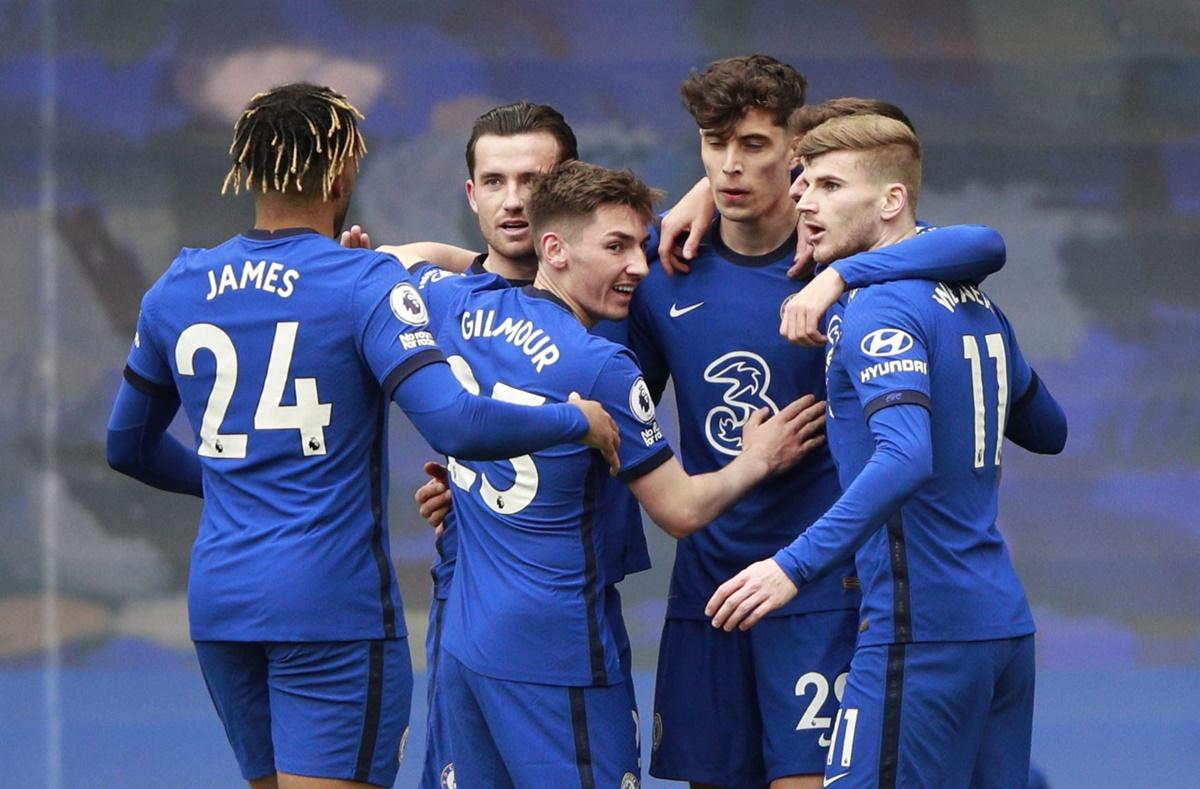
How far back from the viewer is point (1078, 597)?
6.83 metres

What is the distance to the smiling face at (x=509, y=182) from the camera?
4.11m

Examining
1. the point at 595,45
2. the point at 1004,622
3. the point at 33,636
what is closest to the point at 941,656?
the point at 1004,622

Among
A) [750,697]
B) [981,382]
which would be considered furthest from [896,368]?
[750,697]

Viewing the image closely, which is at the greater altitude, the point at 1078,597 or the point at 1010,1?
the point at 1010,1

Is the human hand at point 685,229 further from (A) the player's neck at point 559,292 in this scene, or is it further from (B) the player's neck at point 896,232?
(B) the player's neck at point 896,232

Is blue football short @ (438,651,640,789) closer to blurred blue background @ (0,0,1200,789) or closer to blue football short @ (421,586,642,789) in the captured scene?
blue football short @ (421,586,642,789)

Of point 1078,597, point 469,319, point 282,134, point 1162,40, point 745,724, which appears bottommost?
point 745,724

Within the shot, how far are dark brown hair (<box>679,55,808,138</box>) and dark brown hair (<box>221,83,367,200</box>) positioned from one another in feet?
2.93

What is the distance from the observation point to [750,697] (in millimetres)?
3986

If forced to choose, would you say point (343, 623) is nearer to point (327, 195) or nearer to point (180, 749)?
point (327, 195)

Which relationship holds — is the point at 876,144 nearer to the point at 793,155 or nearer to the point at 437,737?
the point at 793,155

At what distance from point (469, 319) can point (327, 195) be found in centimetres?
47

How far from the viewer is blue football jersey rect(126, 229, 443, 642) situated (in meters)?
3.30

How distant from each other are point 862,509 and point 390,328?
37.4 inches
